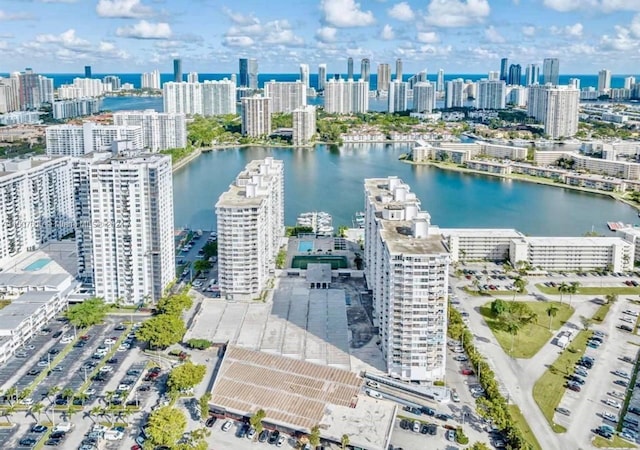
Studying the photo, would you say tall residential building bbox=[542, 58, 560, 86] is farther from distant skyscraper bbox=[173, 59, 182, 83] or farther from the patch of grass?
the patch of grass

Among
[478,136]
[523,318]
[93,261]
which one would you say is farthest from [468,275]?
[478,136]

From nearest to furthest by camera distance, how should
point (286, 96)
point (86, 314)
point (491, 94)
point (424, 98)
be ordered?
point (86, 314), point (286, 96), point (424, 98), point (491, 94)

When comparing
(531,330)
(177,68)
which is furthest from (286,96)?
(531,330)

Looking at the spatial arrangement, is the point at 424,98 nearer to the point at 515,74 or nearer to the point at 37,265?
the point at 515,74

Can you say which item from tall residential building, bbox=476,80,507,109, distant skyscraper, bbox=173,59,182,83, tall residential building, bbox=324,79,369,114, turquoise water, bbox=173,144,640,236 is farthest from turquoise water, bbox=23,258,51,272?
distant skyscraper, bbox=173,59,182,83

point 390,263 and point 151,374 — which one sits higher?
point 390,263

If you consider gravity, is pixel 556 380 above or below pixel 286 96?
below

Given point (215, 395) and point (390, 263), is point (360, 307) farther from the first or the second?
point (215, 395)
